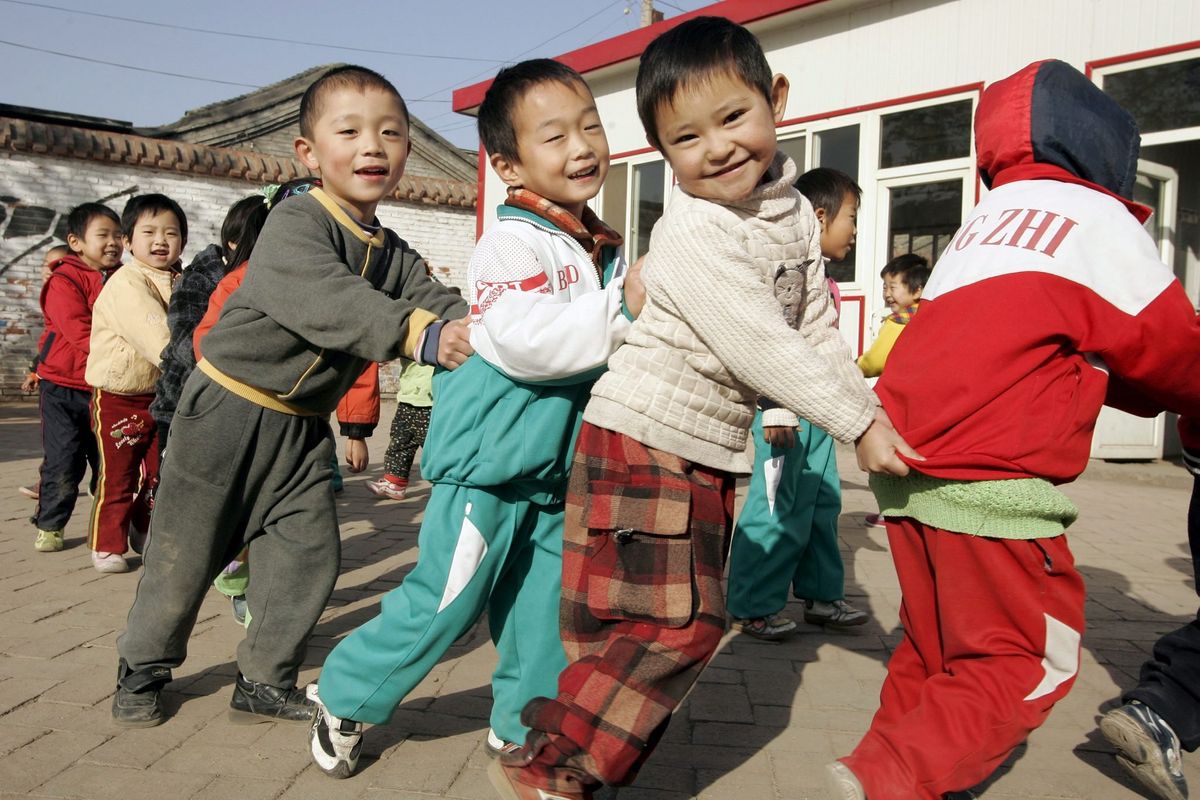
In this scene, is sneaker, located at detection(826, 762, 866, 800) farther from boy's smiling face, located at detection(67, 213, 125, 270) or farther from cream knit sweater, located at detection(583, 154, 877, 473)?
boy's smiling face, located at detection(67, 213, 125, 270)

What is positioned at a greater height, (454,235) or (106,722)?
(454,235)

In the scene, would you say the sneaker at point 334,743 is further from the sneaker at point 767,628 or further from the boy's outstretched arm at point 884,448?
the sneaker at point 767,628

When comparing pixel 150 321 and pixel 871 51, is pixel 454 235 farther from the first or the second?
pixel 150 321

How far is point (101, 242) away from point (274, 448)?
3.27m

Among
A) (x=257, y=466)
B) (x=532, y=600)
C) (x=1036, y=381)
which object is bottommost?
(x=532, y=600)

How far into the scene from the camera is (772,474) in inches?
140

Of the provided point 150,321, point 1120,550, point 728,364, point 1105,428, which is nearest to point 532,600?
point 728,364

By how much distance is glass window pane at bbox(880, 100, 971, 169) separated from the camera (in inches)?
334

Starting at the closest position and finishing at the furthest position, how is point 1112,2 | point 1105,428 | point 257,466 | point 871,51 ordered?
point 257,466, point 1112,2, point 1105,428, point 871,51

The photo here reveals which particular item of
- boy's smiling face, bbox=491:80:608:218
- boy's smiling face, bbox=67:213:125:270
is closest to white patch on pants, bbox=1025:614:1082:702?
boy's smiling face, bbox=491:80:608:218

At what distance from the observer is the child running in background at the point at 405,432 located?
683cm

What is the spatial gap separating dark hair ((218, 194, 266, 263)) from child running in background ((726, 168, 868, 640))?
6.72 ft

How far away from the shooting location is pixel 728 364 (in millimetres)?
1874

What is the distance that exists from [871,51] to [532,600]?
797 centimetres
